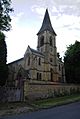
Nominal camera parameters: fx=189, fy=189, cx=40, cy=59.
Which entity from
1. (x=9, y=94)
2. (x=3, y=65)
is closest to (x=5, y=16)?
(x=9, y=94)

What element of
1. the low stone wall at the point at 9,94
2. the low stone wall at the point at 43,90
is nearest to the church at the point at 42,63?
the low stone wall at the point at 43,90

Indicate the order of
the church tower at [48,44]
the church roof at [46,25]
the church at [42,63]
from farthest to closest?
1. the church roof at [46,25]
2. the church tower at [48,44]
3. the church at [42,63]

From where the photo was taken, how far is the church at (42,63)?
49.7m

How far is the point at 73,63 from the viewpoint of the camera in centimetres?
5191

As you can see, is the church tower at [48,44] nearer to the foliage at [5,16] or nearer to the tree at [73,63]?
the tree at [73,63]

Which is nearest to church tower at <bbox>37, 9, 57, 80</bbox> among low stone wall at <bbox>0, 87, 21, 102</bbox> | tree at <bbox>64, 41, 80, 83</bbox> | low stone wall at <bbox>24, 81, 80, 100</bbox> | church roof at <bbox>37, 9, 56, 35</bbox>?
church roof at <bbox>37, 9, 56, 35</bbox>

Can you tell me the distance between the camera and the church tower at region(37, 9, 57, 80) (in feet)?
178

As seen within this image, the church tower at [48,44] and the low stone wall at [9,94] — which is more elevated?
the church tower at [48,44]

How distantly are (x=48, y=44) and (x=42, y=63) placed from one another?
6845mm

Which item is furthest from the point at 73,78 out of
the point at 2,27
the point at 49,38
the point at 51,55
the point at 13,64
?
the point at 2,27

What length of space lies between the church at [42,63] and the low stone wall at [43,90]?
1185 cm

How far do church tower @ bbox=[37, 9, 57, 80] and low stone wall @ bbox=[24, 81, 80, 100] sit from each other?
617 inches

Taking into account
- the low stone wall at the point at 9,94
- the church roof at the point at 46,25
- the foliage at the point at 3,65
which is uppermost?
the church roof at the point at 46,25

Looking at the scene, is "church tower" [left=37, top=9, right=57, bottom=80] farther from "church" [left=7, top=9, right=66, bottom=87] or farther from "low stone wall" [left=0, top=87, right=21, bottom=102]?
"low stone wall" [left=0, top=87, right=21, bottom=102]
